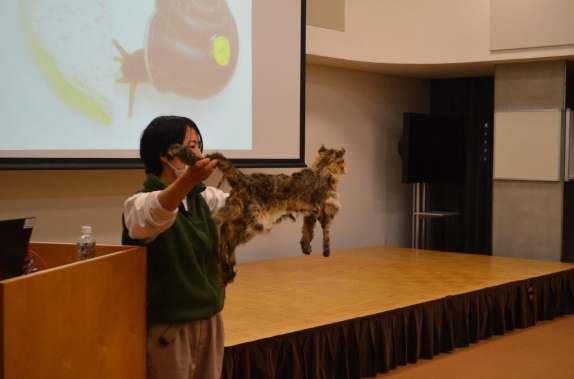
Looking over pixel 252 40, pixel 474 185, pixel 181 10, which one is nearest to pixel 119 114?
pixel 181 10

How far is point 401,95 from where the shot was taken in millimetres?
9148

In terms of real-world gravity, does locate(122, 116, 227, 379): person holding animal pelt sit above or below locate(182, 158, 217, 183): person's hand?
below

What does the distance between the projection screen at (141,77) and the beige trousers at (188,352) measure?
303cm

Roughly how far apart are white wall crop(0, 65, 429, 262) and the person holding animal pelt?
359 cm

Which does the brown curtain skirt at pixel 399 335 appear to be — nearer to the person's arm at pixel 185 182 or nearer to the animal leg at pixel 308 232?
the animal leg at pixel 308 232

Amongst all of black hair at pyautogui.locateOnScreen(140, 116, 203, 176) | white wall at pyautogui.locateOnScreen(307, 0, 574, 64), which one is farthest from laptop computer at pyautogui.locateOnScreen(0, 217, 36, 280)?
white wall at pyautogui.locateOnScreen(307, 0, 574, 64)

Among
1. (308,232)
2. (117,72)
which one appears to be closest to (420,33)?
(117,72)

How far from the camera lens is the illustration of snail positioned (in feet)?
17.8

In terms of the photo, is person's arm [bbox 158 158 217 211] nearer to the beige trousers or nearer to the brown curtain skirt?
the beige trousers

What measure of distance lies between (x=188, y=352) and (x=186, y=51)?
3948 millimetres

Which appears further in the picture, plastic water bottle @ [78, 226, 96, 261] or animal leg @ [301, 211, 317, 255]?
animal leg @ [301, 211, 317, 255]

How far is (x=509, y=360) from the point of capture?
4973 millimetres

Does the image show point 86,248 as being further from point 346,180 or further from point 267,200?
point 346,180

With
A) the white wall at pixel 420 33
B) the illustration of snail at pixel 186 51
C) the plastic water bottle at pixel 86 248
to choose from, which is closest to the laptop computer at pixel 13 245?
the plastic water bottle at pixel 86 248
